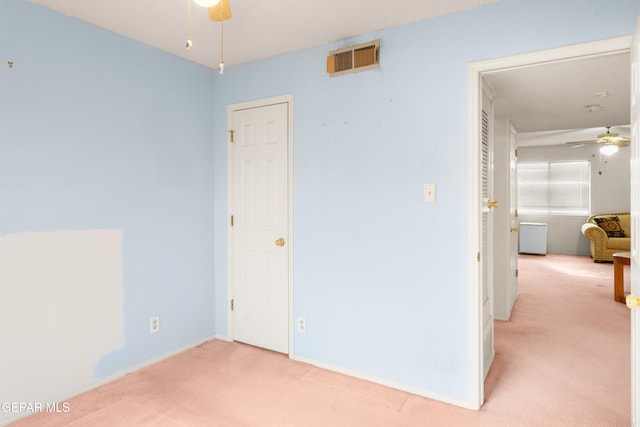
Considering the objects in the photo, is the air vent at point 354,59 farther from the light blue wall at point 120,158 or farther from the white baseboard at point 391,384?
the white baseboard at point 391,384

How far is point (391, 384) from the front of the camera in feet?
8.47

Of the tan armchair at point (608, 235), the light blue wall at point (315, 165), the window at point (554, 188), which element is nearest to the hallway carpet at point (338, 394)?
the light blue wall at point (315, 165)

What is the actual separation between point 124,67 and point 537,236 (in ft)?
27.7

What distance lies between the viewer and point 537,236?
27.1ft

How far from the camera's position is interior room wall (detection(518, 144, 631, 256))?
782 centimetres

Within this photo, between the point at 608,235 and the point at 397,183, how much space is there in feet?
22.8

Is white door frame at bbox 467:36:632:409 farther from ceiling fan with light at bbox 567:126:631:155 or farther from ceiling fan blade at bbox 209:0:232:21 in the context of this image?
ceiling fan with light at bbox 567:126:631:155

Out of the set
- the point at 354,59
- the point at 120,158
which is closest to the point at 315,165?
the point at 354,59

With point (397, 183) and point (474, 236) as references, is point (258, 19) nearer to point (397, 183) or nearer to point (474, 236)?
point (397, 183)

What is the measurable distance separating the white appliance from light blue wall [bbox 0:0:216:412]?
743 cm

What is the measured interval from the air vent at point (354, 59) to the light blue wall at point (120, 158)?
1.28m

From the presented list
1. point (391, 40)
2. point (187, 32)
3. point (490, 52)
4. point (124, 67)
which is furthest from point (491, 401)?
point (124, 67)

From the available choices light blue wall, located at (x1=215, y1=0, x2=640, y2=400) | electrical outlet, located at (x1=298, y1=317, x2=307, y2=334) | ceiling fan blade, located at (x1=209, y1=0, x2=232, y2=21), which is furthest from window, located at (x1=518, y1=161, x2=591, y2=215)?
ceiling fan blade, located at (x1=209, y1=0, x2=232, y2=21)

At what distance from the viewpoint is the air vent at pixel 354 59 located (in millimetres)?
2588
